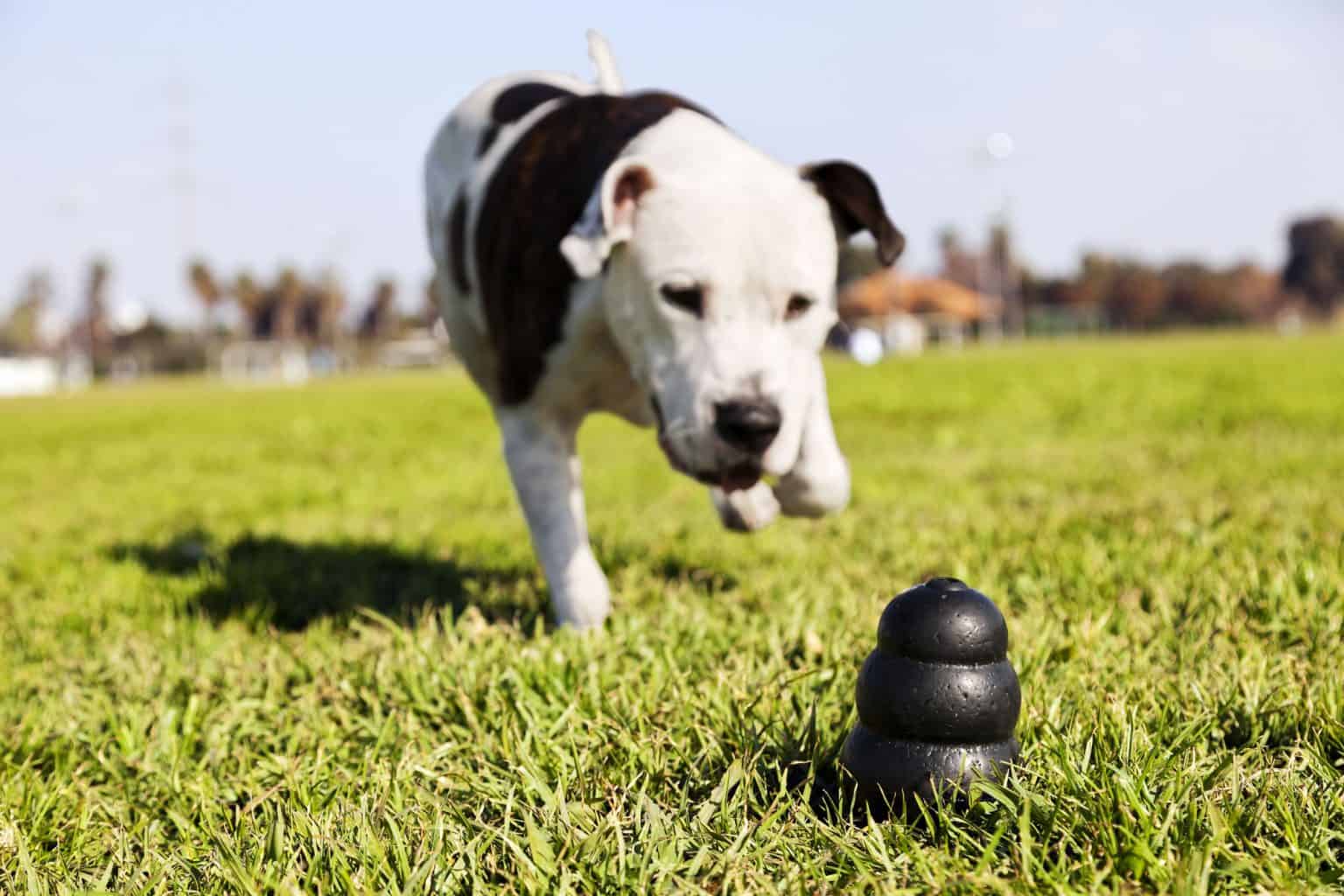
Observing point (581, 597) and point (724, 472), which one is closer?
point (724, 472)

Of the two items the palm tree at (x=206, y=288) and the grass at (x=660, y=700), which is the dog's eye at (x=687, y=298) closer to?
the grass at (x=660, y=700)

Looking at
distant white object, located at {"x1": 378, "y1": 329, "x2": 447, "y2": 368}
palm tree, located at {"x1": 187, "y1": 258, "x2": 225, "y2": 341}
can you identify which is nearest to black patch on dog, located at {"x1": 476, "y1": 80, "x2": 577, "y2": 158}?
distant white object, located at {"x1": 378, "y1": 329, "x2": 447, "y2": 368}

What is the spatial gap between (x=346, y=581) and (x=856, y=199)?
254 cm

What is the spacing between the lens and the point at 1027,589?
358cm

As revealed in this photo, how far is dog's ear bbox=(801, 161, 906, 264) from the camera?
3.09 m

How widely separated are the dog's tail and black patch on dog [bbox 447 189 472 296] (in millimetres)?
606

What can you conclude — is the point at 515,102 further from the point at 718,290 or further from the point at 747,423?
the point at 747,423

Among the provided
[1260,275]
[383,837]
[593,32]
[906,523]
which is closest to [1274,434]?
[906,523]

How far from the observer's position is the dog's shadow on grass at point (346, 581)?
160 inches

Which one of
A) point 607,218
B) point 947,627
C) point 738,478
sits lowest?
point 947,627

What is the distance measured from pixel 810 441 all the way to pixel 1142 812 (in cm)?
172

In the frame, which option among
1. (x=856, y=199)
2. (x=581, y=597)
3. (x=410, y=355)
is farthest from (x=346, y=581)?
(x=410, y=355)

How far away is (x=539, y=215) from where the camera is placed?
10.9 ft

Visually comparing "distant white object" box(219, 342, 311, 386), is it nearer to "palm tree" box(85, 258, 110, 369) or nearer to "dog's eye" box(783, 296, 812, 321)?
"palm tree" box(85, 258, 110, 369)
